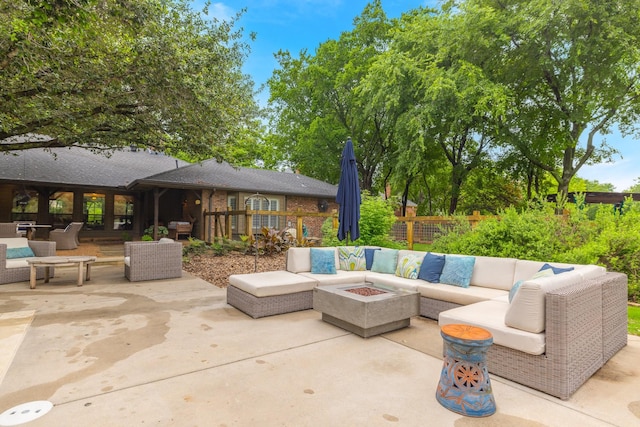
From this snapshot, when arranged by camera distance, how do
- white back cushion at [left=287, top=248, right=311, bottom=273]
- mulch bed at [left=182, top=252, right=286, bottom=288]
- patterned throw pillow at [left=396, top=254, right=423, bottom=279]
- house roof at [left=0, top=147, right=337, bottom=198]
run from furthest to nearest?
1. house roof at [left=0, top=147, right=337, bottom=198]
2. mulch bed at [left=182, top=252, right=286, bottom=288]
3. white back cushion at [left=287, top=248, right=311, bottom=273]
4. patterned throw pillow at [left=396, top=254, right=423, bottom=279]

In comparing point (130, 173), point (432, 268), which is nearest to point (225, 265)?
point (432, 268)

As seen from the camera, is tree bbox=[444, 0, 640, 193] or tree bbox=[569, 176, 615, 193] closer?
tree bbox=[444, 0, 640, 193]

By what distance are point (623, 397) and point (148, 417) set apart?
11.6 ft

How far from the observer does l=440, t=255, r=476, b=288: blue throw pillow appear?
4.44 metres

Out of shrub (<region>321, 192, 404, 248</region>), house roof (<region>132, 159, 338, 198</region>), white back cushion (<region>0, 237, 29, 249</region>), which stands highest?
house roof (<region>132, 159, 338, 198</region>)

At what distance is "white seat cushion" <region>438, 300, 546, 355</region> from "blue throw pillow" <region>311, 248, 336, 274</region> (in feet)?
7.79

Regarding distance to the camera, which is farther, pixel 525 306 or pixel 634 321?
pixel 634 321

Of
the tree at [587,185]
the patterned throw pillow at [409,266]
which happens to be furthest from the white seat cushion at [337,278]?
the tree at [587,185]

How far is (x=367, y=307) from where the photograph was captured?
363 centimetres

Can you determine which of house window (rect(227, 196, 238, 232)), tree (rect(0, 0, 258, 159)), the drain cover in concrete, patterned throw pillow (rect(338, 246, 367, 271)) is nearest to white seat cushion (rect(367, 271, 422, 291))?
patterned throw pillow (rect(338, 246, 367, 271))

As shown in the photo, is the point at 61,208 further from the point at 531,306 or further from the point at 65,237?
the point at 531,306

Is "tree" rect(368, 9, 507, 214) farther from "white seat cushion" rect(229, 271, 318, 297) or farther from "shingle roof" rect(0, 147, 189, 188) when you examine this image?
"shingle roof" rect(0, 147, 189, 188)

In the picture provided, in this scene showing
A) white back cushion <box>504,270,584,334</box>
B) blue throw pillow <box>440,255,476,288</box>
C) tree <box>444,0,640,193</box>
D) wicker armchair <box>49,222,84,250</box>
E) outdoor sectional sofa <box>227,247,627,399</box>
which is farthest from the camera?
wicker armchair <box>49,222,84,250</box>

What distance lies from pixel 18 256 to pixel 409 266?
7.74 meters
